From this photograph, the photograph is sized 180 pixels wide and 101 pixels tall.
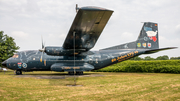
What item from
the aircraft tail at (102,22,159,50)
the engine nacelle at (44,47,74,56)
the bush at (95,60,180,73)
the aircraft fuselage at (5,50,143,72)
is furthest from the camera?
the bush at (95,60,180,73)

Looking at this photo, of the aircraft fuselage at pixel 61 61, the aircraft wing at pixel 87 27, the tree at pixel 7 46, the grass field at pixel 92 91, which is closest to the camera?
the grass field at pixel 92 91

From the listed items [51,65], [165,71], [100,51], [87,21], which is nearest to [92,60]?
[100,51]

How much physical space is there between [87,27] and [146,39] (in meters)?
11.1

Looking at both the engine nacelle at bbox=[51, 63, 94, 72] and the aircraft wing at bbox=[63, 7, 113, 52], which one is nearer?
the aircraft wing at bbox=[63, 7, 113, 52]

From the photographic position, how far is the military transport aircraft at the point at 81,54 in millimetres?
14129

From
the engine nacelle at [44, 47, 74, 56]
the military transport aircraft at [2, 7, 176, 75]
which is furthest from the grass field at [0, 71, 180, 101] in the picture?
the engine nacelle at [44, 47, 74, 56]

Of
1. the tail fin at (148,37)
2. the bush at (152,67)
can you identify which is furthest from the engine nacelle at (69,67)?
the bush at (152,67)

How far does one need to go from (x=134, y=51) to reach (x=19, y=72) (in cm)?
1470

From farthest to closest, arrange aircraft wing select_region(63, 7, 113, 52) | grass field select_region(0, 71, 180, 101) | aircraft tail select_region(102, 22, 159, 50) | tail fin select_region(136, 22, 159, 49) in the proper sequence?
tail fin select_region(136, 22, 159, 49) < aircraft tail select_region(102, 22, 159, 50) < aircraft wing select_region(63, 7, 113, 52) < grass field select_region(0, 71, 180, 101)

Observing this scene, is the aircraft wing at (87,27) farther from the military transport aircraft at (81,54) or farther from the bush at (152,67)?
the bush at (152,67)

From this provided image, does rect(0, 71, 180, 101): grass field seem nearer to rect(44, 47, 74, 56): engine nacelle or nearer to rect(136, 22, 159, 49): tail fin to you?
rect(44, 47, 74, 56): engine nacelle

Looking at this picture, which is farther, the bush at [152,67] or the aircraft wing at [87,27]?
the bush at [152,67]

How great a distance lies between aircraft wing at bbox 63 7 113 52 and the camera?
8.88 meters

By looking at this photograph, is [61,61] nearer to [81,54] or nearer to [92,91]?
[81,54]
